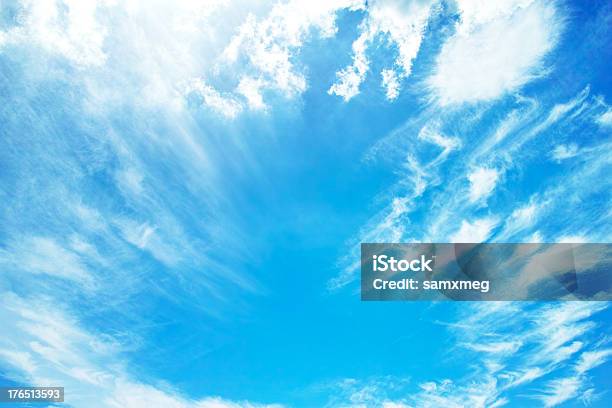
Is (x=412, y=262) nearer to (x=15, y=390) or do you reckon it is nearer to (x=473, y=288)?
(x=473, y=288)

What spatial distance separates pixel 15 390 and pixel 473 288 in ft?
125

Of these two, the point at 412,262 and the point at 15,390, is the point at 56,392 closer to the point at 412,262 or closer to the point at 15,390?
the point at 15,390

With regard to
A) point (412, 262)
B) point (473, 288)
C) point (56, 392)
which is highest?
point (412, 262)

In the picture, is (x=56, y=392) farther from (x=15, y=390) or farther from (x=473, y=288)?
(x=473, y=288)

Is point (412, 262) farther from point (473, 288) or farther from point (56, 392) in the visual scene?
point (56, 392)

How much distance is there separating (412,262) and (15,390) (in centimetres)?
3388

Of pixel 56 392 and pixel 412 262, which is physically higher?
pixel 412 262

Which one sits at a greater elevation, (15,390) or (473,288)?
(473,288)

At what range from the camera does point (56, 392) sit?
2234 centimetres

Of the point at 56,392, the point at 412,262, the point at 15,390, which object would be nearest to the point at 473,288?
the point at 412,262

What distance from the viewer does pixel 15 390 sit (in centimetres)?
2216

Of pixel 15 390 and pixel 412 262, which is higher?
pixel 412 262

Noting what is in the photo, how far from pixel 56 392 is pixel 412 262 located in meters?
31.0

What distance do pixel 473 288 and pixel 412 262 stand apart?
545 centimetres
